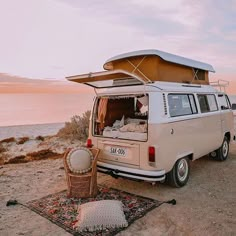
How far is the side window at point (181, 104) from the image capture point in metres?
5.24

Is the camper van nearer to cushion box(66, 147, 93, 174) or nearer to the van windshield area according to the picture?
the van windshield area

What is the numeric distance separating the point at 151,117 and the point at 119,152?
38.9 inches

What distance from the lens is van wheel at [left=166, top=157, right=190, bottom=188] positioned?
534 centimetres

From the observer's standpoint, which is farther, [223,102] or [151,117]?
[223,102]

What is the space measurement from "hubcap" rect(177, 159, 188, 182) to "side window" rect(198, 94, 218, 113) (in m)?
1.43

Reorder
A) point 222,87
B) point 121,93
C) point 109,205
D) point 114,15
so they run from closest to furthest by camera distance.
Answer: point 109,205 < point 121,93 < point 222,87 < point 114,15

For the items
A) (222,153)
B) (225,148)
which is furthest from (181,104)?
(225,148)

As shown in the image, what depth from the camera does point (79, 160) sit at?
5.11m

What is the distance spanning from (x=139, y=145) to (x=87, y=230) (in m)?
1.76

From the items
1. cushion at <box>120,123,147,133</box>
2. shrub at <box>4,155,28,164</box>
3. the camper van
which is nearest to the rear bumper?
the camper van

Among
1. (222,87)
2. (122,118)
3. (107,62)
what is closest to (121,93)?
(122,118)

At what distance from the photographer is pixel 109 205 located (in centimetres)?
409

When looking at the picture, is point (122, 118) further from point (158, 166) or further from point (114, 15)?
point (114, 15)

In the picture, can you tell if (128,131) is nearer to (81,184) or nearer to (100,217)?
(81,184)
